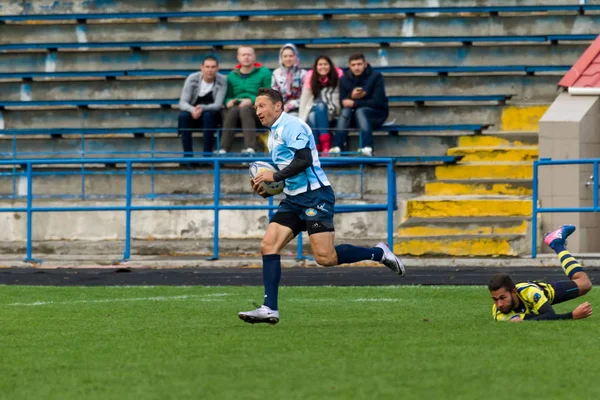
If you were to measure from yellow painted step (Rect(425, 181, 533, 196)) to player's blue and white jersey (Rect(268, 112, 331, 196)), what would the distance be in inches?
339

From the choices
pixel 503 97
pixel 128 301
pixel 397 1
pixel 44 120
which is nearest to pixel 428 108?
pixel 503 97

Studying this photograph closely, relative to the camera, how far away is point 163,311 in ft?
35.0

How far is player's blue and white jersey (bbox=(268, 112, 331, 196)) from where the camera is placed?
9.51 metres

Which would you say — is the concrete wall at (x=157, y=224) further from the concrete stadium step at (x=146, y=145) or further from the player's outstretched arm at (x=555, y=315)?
the player's outstretched arm at (x=555, y=315)

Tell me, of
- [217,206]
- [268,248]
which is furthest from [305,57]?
[268,248]

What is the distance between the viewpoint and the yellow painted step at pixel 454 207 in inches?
683

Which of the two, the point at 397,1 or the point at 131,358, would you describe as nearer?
the point at 131,358

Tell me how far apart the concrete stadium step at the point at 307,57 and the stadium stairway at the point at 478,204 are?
1.82 metres

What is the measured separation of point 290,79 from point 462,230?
3.69 meters

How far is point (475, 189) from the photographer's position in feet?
59.5

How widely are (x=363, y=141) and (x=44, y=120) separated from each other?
17.7 feet

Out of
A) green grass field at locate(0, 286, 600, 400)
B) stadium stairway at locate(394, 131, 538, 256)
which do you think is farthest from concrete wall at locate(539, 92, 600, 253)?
green grass field at locate(0, 286, 600, 400)

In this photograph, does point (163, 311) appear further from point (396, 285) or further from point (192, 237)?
point (192, 237)

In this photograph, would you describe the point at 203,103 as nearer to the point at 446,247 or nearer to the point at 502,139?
the point at 502,139
